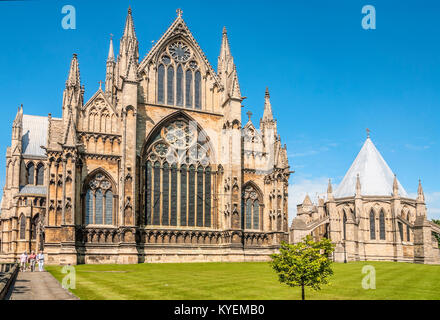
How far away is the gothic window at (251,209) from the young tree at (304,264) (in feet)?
98.4

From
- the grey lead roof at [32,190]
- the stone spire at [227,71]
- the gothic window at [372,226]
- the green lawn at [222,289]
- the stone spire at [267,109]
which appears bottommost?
the green lawn at [222,289]

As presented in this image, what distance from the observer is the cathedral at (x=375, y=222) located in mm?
63125

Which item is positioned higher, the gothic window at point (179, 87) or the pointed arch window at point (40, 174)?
the gothic window at point (179, 87)

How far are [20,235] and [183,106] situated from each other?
3409 cm

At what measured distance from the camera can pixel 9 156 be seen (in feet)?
225

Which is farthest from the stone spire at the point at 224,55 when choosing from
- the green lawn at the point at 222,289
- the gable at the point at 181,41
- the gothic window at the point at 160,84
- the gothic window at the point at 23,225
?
the gothic window at the point at 23,225

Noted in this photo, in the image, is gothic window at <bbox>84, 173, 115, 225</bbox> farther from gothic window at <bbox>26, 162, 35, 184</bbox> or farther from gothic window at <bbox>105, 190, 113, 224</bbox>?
gothic window at <bbox>26, 162, 35, 184</bbox>

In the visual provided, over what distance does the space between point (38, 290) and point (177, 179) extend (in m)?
24.9

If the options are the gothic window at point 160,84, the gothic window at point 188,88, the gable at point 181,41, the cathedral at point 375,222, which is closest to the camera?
the gothic window at point 160,84

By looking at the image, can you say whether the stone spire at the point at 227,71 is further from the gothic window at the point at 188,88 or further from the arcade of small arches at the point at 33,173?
the arcade of small arches at the point at 33,173

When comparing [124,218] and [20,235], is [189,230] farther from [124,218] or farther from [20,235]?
[20,235]

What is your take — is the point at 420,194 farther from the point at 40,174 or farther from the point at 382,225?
the point at 40,174

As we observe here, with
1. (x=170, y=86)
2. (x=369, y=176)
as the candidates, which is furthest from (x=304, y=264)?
(x=369, y=176)
